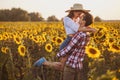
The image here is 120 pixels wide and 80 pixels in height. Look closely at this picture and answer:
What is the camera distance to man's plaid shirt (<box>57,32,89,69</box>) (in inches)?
157

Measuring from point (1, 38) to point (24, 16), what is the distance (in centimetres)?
3451

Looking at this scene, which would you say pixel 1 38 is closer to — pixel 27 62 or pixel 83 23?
pixel 27 62

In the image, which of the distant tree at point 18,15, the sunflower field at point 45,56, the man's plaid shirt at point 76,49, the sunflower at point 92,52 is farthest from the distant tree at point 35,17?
the man's plaid shirt at point 76,49

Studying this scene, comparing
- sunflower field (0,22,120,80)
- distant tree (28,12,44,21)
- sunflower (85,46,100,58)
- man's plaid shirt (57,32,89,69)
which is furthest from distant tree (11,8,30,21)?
man's plaid shirt (57,32,89,69)

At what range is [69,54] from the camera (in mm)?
4078

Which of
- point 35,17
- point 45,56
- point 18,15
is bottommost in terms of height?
point 35,17

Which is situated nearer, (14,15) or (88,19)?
(88,19)

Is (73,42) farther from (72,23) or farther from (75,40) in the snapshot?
(72,23)

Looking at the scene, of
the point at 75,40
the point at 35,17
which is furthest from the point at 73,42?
the point at 35,17

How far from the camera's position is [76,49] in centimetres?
404

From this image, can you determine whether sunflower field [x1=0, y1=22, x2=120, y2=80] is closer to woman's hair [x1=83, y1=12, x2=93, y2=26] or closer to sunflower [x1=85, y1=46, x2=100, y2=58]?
sunflower [x1=85, y1=46, x2=100, y2=58]

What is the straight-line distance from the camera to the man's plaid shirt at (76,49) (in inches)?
157

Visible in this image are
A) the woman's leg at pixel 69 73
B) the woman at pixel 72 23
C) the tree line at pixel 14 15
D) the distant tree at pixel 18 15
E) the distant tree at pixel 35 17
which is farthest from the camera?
the distant tree at pixel 35 17

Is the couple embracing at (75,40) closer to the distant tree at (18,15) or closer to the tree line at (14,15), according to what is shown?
the tree line at (14,15)
